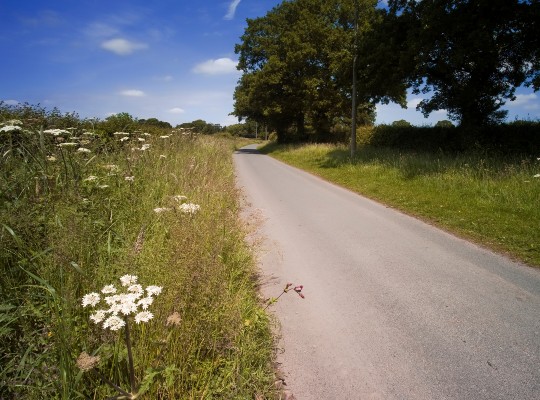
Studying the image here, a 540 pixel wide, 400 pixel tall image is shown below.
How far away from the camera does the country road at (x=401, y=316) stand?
8.07ft

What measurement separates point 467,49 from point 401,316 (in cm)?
1401

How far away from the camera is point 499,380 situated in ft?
7.97

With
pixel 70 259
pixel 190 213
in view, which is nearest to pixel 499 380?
pixel 190 213

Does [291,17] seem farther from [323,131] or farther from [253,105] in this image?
[323,131]

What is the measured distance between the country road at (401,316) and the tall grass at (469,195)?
705 millimetres

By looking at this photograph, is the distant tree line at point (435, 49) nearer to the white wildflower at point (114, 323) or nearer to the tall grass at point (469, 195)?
the tall grass at point (469, 195)

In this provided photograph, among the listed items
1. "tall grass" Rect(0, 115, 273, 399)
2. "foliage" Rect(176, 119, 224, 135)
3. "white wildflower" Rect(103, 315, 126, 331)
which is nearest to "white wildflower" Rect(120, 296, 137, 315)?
"white wildflower" Rect(103, 315, 126, 331)

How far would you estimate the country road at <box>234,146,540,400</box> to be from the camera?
2.46m

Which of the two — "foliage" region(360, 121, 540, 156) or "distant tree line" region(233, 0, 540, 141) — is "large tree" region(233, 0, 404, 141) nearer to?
"distant tree line" region(233, 0, 540, 141)

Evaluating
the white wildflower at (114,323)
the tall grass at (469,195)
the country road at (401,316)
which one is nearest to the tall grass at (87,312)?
the white wildflower at (114,323)

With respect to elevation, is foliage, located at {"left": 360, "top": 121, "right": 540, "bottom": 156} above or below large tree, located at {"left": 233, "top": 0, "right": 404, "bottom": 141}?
below

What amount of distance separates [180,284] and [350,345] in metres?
1.82

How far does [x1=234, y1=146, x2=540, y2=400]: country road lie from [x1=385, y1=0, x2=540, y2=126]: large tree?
11414mm

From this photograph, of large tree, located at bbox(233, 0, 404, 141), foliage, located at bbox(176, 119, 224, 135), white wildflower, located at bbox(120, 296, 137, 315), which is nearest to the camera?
white wildflower, located at bbox(120, 296, 137, 315)
